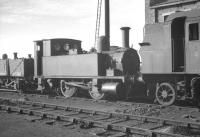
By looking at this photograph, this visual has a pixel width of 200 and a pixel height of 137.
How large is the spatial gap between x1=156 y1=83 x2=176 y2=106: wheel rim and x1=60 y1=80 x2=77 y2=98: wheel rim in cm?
501

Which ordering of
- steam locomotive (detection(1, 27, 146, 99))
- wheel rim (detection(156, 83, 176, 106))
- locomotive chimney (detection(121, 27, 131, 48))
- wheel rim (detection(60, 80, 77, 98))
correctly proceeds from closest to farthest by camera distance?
wheel rim (detection(156, 83, 176, 106)) → steam locomotive (detection(1, 27, 146, 99)) → locomotive chimney (detection(121, 27, 131, 48)) → wheel rim (detection(60, 80, 77, 98))

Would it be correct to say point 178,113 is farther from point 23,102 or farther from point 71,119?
point 23,102

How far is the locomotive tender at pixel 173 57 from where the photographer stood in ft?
31.7

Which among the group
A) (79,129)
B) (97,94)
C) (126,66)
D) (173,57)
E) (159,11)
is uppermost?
(159,11)

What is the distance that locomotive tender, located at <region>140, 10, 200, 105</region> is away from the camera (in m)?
9.66

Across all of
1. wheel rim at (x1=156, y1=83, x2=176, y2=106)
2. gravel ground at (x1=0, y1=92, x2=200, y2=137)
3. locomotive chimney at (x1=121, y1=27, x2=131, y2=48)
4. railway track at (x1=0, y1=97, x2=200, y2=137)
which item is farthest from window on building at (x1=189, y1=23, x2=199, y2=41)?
locomotive chimney at (x1=121, y1=27, x2=131, y2=48)

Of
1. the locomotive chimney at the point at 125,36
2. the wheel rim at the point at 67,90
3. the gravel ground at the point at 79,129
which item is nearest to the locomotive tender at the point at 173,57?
the gravel ground at the point at 79,129

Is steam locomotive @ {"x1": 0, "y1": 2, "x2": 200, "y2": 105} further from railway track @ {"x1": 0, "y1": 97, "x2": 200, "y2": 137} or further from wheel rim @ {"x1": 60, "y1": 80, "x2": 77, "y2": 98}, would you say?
railway track @ {"x1": 0, "y1": 97, "x2": 200, "y2": 137}

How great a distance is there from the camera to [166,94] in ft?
34.9

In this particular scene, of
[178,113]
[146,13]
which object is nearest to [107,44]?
[178,113]

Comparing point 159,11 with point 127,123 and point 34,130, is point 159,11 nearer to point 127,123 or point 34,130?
point 127,123

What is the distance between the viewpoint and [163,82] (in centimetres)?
1097

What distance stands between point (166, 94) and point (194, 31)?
2533 millimetres

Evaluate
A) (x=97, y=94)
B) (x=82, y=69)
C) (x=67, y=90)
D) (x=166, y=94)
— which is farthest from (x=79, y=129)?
(x=67, y=90)
